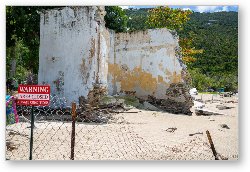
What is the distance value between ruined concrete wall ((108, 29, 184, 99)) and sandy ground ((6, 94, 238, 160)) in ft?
9.12

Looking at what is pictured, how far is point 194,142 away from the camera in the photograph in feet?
20.0

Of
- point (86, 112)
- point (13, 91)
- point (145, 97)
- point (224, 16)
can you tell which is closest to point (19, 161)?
point (13, 91)

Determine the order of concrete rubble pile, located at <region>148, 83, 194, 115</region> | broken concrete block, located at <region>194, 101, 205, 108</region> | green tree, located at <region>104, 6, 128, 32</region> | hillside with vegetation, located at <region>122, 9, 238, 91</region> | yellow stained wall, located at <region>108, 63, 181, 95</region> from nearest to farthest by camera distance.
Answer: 1. hillside with vegetation, located at <region>122, 9, 238, 91</region>
2. concrete rubble pile, located at <region>148, 83, 194, 115</region>
3. broken concrete block, located at <region>194, 101, 205, 108</region>
4. yellow stained wall, located at <region>108, 63, 181, 95</region>
5. green tree, located at <region>104, 6, 128, 32</region>

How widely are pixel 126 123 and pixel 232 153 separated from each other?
8.25 feet

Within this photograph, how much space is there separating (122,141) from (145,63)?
4932 mm

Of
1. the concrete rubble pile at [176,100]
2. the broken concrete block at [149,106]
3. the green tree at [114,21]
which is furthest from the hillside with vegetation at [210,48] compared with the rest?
the broken concrete block at [149,106]

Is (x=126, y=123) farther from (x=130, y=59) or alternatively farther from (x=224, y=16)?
(x=130, y=59)

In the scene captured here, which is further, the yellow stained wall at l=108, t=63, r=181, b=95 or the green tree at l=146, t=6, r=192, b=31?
the green tree at l=146, t=6, r=192, b=31

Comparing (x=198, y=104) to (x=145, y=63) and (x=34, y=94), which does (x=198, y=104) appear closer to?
(x=145, y=63)

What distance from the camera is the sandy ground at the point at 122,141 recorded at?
5.25m

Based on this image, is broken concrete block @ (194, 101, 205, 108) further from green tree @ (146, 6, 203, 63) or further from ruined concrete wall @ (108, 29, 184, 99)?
green tree @ (146, 6, 203, 63)

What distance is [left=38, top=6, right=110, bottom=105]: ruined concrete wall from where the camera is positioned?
7547 millimetres

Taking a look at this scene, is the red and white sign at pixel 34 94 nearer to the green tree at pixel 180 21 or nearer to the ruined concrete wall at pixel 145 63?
the green tree at pixel 180 21

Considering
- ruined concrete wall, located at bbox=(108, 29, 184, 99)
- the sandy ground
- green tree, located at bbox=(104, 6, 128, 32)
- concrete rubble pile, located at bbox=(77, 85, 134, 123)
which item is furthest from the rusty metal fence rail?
green tree, located at bbox=(104, 6, 128, 32)
